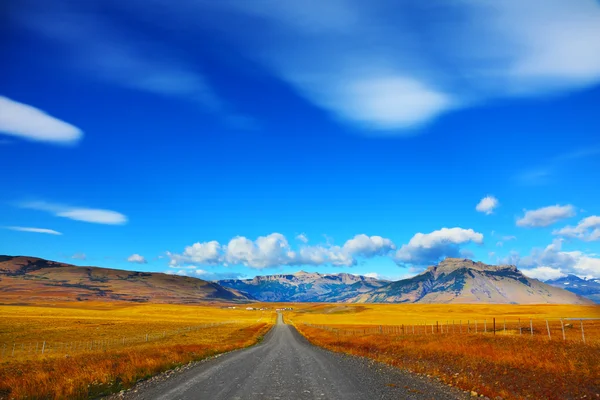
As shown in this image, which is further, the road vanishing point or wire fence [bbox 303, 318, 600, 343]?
wire fence [bbox 303, 318, 600, 343]

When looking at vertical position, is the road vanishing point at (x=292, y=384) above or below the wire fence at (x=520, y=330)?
below

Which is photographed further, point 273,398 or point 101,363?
point 101,363

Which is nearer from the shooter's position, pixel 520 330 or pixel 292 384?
pixel 292 384

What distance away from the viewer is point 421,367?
26.1m

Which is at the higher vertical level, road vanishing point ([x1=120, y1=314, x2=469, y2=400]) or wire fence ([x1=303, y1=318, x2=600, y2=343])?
wire fence ([x1=303, y1=318, x2=600, y2=343])

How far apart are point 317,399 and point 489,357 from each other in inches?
583

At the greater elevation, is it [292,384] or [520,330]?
[520,330]

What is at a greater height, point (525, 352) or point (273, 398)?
point (525, 352)

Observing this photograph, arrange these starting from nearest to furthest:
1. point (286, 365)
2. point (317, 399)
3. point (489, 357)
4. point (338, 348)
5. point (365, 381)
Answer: point (317, 399), point (365, 381), point (489, 357), point (286, 365), point (338, 348)

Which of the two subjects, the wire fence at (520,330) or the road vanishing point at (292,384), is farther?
the wire fence at (520,330)

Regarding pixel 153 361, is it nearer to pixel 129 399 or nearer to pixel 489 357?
pixel 129 399

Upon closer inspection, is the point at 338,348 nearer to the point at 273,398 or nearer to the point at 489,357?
the point at 489,357

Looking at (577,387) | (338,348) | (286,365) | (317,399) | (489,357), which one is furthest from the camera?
(338,348)

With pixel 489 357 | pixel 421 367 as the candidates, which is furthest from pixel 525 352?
pixel 421 367
